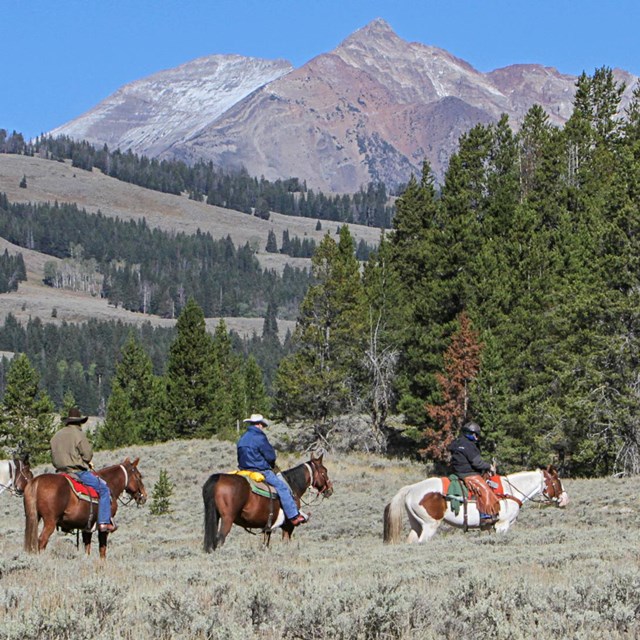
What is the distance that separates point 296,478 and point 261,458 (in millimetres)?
1900

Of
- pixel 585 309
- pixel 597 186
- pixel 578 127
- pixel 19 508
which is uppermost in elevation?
pixel 578 127

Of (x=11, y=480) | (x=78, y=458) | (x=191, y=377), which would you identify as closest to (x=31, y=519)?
(x=78, y=458)

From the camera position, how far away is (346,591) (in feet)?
27.9

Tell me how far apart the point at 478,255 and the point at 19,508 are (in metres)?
25.7

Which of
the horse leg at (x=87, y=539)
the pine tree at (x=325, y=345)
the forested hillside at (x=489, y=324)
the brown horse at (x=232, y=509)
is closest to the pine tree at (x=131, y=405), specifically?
the forested hillside at (x=489, y=324)

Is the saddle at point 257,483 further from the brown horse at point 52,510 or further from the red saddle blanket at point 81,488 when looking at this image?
the brown horse at point 52,510

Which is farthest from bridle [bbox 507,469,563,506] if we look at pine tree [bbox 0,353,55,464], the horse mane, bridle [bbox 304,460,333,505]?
pine tree [bbox 0,353,55,464]

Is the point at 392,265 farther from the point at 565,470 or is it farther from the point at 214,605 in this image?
the point at 214,605

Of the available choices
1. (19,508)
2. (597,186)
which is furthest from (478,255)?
(19,508)

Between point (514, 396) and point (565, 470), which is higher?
point (514, 396)

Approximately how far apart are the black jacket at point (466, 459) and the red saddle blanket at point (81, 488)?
6.22 m

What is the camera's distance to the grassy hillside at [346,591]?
763 cm

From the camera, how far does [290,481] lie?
1738cm

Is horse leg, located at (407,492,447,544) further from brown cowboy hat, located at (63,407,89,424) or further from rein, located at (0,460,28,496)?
rein, located at (0,460,28,496)
